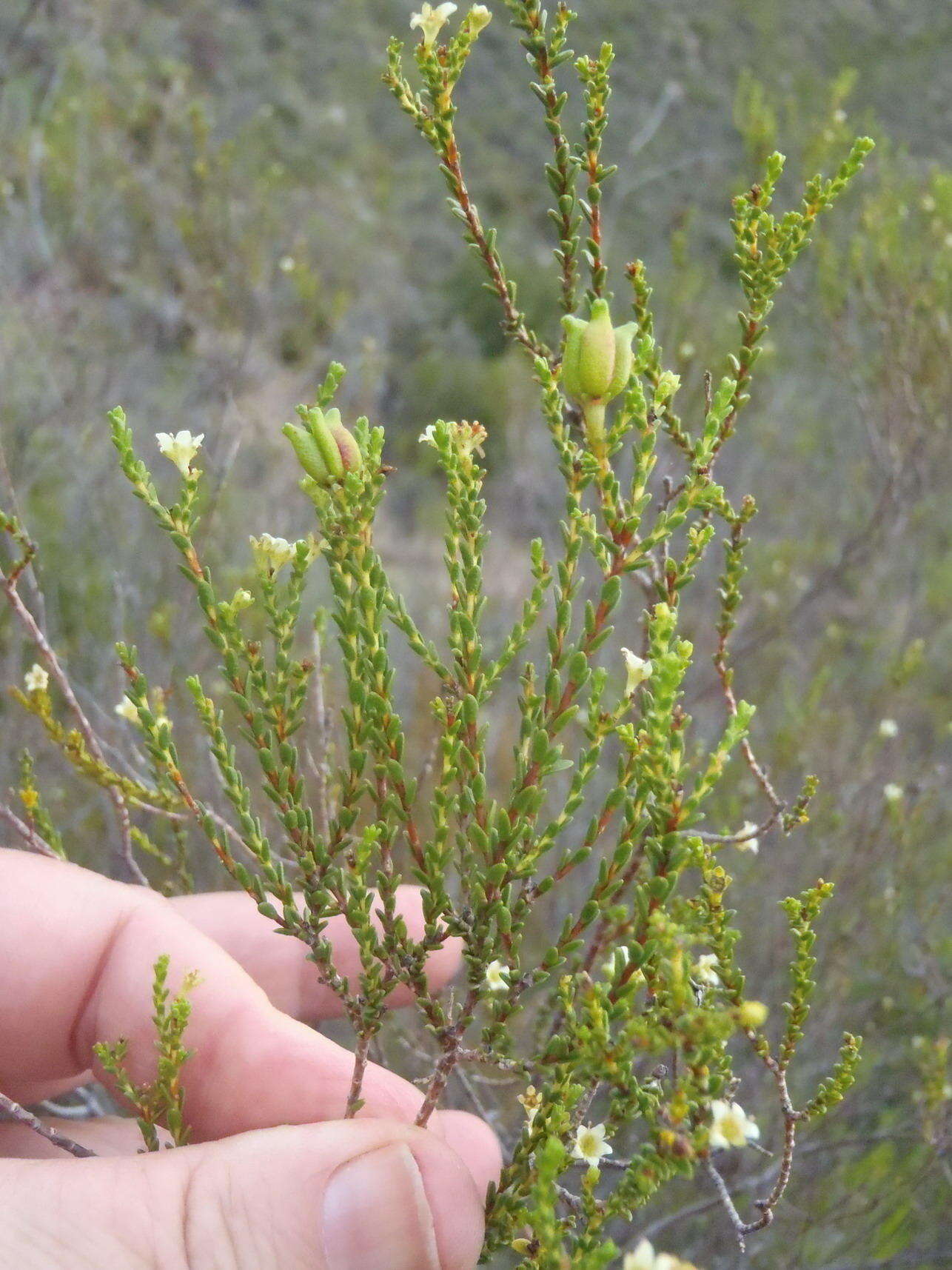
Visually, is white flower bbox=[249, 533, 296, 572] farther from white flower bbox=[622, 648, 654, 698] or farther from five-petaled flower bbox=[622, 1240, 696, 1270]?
five-petaled flower bbox=[622, 1240, 696, 1270]

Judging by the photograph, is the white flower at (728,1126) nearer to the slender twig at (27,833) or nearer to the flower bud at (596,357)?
the flower bud at (596,357)

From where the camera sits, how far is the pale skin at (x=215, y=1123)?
1.14 meters

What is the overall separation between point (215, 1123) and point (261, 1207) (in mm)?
488

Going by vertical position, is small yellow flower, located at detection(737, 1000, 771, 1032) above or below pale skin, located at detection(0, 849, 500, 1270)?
above

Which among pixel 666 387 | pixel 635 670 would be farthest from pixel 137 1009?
pixel 666 387

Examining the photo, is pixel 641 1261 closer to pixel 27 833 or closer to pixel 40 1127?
pixel 40 1127

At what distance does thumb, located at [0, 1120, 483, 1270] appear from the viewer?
1.13 m

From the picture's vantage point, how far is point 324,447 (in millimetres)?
1007

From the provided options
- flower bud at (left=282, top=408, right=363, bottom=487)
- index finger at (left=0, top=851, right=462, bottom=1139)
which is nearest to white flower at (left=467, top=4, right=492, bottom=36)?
flower bud at (left=282, top=408, right=363, bottom=487)

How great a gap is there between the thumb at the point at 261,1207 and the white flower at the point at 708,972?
385 millimetres

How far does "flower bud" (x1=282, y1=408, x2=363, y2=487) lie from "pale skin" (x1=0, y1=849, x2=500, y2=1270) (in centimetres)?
81

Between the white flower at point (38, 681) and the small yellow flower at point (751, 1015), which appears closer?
the small yellow flower at point (751, 1015)

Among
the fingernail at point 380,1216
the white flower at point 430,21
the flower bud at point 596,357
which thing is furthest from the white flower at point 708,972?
the white flower at point 430,21

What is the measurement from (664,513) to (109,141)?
839 cm
